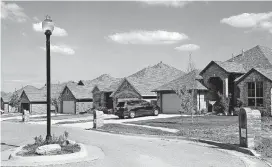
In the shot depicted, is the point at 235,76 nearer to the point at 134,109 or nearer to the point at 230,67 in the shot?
the point at 230,67

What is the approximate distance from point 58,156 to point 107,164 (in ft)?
5.54

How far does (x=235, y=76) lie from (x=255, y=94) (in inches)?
168

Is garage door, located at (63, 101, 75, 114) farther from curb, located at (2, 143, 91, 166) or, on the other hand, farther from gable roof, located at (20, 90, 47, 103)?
curb, located at (2, 143, 91, 166)

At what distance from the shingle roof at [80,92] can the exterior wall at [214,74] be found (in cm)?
2035

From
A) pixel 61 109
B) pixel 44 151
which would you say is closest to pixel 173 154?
pixel 44 151

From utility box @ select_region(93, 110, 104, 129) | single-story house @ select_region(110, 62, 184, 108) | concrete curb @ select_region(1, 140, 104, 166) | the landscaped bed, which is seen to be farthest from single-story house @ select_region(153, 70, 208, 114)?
concrete curb @ select_region(1, 140, 104, 166)

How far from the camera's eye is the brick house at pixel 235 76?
3002cm

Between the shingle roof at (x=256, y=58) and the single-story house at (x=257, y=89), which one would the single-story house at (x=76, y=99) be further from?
the single-story house at (x=257, y=89)

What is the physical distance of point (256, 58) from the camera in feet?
116

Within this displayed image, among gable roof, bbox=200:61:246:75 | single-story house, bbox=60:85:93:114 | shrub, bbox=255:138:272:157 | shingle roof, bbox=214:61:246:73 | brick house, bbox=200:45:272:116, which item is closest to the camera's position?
shrub, bbox=255:138:272:157

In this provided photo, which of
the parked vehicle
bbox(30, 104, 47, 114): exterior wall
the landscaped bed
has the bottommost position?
bbox(30, 104, 47, 114): exterior wall

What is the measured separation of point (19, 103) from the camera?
5819cm

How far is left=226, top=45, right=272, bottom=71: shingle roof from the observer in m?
34.0

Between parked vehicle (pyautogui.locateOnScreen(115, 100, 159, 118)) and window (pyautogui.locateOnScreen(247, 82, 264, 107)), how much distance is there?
28.2 feet
